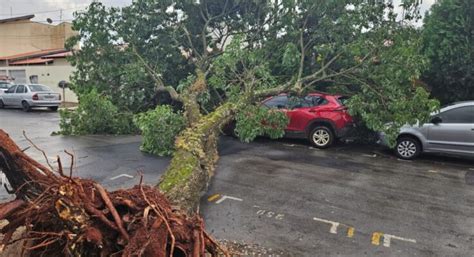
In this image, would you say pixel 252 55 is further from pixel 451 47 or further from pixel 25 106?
pixel 25 106

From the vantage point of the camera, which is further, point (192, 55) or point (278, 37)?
point (192, 55)

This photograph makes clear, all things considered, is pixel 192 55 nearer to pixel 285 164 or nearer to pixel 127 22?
pixel 127 22

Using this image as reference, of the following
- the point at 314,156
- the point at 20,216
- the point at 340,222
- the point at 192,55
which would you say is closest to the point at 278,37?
the point at 192,55

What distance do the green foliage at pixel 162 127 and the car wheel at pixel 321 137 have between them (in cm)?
384

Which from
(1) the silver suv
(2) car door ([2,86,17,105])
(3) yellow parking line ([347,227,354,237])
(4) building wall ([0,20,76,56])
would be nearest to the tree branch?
(1) the silver suv

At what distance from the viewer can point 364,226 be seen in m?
5.70

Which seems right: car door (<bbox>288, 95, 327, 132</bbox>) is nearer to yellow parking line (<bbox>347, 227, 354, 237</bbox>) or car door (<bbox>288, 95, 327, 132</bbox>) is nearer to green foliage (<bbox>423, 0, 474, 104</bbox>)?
green foliage (<bbox>423, 0, 474, 104</bbox>)

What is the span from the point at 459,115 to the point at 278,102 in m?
4.73

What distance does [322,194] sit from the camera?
7074 millimetres

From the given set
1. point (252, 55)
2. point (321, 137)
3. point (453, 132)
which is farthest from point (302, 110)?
point (453, 132)

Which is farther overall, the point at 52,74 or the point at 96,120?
the point at 52,74

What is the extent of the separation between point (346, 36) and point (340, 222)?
589 centimetres

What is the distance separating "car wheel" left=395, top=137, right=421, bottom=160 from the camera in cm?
1000

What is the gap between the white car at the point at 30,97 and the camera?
2017cm
